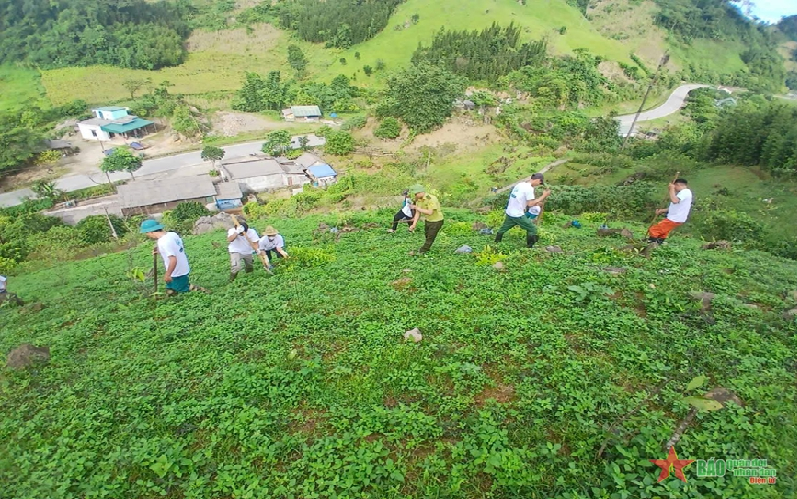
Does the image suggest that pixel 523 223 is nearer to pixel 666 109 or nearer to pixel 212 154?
pixel 212 154

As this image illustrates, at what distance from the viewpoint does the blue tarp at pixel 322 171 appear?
40.3 metres

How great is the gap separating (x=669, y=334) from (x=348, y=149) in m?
43.3

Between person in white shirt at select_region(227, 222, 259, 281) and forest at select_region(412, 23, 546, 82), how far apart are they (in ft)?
178

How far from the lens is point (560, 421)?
482 cm

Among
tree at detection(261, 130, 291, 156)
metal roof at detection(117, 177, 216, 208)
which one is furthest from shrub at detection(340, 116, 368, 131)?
metal roof at detection(117, 177, 216, 208)

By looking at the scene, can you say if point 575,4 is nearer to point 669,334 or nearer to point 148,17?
point 148,17

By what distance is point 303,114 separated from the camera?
58688 millimetres

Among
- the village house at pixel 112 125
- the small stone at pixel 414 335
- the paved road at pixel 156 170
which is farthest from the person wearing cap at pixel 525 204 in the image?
the village house at pixel 112 125

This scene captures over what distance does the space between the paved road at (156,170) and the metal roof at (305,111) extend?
7053 mm

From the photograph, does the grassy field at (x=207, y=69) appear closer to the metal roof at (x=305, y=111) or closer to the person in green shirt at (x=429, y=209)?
the metal roof at (x=305, y=111)

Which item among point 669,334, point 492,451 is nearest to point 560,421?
point 492,451

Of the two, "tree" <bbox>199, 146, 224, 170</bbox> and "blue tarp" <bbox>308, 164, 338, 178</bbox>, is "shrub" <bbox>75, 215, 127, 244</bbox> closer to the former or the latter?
"tree" <bbox>199, 146, 224, 170</bbox>

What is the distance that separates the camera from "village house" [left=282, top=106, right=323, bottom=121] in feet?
193

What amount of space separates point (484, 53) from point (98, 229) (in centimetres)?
5413
